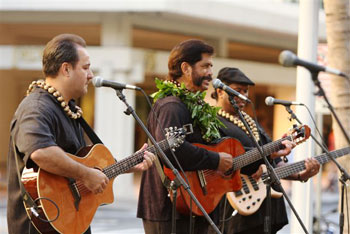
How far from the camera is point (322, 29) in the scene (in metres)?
24.2

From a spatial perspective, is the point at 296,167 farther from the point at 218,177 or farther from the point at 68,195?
the point at 68,195

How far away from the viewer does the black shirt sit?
4.43 metres

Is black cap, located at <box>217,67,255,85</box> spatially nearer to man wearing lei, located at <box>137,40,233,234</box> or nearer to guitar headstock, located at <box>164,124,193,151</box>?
man wearing lei, located at <box>137,40,233,234</box>

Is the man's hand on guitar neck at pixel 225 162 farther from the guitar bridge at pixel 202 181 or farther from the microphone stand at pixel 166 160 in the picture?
the microphone stand at pixel 166 160

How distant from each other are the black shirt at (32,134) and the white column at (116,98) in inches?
575

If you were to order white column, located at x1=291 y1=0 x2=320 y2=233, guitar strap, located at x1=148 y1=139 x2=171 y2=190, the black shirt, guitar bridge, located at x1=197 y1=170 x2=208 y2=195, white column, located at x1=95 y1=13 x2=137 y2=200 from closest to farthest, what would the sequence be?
the black shirt → guitar strap, located at x1=148 y1=139 x2=171 y2=190 → guitar bridge, located at x1=197 y1=170 x2=208 y2=195 → white column, located at x1=291 y1=0 x2=320 y2=233 → white column, located at x1=95 y1=13 x2=137 y2=200

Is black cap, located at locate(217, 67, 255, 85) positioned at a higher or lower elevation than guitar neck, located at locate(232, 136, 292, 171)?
higher

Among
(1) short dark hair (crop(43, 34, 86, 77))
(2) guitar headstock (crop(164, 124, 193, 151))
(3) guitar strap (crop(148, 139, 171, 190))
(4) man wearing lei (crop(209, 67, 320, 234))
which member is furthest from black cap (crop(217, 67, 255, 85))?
(1) short dark hair (crop(43, 34, 86, 77))

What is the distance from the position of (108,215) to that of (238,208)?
10.3 meters

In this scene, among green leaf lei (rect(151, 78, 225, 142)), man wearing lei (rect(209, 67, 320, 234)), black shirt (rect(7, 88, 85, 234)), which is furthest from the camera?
man wearing lei (rect(209, 67, 320, 234))

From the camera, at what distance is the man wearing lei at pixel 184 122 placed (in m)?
5.45

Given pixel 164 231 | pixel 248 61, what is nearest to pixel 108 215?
pixel 248 61

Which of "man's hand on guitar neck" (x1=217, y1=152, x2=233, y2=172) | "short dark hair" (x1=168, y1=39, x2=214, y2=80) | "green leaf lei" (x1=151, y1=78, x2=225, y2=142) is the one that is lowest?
"man's hand on guitar neck" (x1=217, y1=152, x2=233, y2=172)

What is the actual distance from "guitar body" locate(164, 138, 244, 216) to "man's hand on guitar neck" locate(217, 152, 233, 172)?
0.13m
